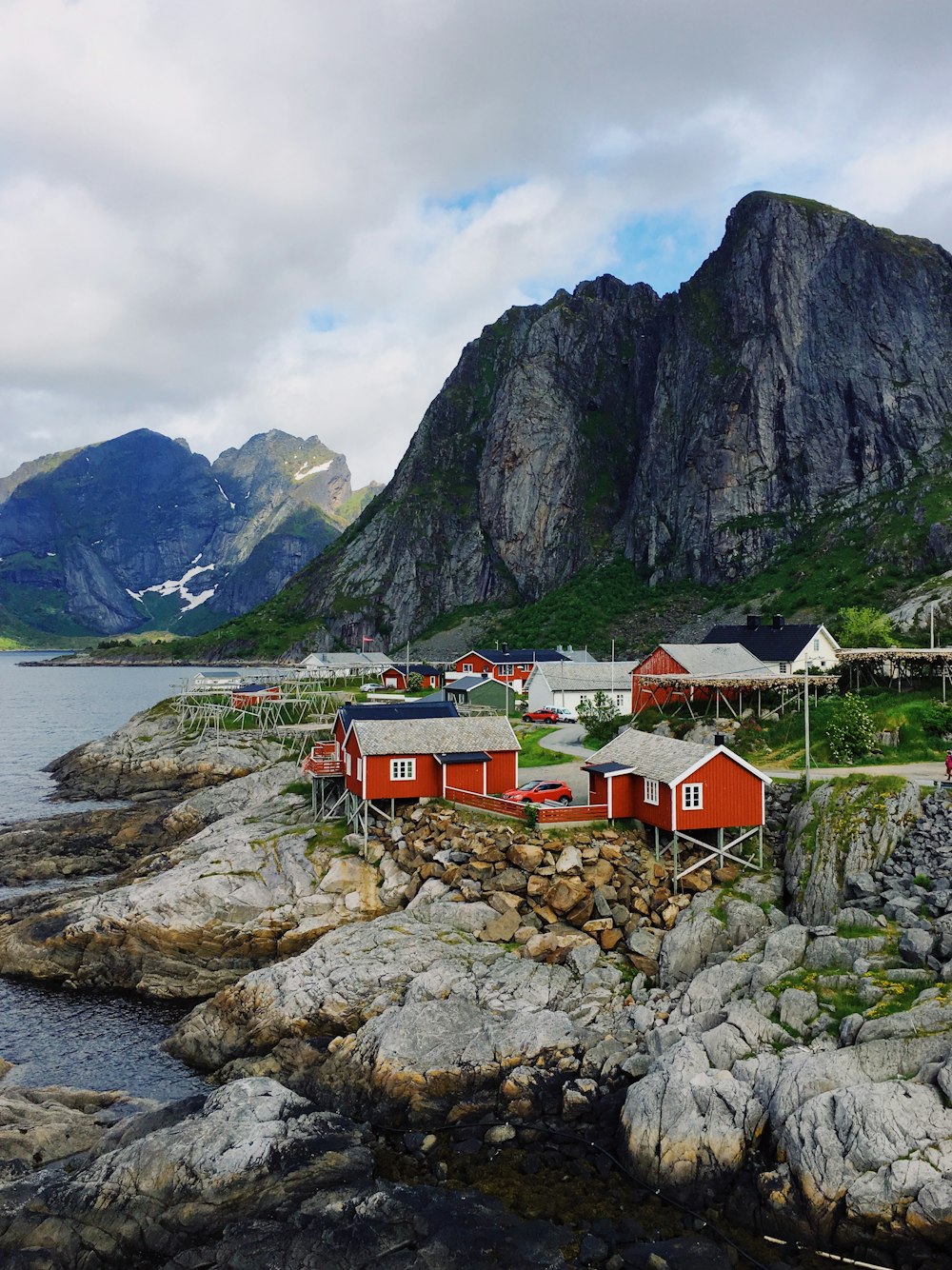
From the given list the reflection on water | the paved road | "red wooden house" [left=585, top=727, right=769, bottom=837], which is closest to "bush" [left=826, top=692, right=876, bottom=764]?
"red wooden house" [left=585, top=727, right=769, bottom=837]

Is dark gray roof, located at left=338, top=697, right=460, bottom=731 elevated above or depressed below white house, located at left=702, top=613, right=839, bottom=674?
below

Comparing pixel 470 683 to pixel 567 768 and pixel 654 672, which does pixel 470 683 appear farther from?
pixel 567 768

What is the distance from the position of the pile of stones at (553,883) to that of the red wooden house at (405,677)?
70872 mm

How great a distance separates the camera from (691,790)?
34.0 meters

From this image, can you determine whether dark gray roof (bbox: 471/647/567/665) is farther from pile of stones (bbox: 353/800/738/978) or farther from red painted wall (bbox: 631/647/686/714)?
pile of stones (bbox: 353/800/738/978)

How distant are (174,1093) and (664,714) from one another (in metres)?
35.6

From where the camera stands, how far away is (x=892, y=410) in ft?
496

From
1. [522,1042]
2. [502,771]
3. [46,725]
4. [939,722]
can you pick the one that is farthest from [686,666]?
[46,725]

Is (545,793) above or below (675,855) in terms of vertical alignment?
above

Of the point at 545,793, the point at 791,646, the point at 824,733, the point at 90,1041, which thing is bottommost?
the point at 90,1041

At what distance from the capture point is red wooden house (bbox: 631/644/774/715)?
59719 mm

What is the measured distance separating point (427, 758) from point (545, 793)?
19.0ft

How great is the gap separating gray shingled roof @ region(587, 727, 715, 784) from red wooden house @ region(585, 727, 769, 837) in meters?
0.04

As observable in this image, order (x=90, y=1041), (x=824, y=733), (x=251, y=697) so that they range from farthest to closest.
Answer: (x=251, y=697) → (x=824, y=733) → (x=90, y=1041)
